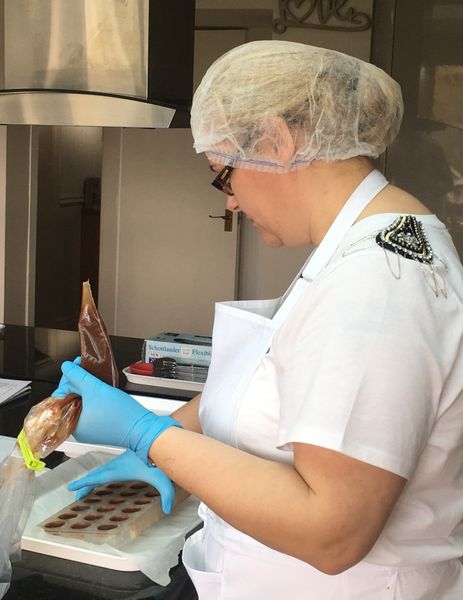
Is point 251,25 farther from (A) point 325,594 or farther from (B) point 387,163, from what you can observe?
(A) point 325,594

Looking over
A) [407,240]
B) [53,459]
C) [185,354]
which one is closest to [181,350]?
[185,354]

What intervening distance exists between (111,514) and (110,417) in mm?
247

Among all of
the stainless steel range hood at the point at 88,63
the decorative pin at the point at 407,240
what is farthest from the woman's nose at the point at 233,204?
the stainless steel range hood at the point at 88,63

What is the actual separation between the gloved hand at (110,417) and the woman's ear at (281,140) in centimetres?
37

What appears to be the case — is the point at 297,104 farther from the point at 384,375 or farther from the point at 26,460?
the point at 26,460

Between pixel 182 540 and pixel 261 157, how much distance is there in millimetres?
610

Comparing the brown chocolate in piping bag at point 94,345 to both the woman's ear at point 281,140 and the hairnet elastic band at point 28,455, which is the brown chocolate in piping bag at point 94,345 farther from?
the woman's ear at point 281,140

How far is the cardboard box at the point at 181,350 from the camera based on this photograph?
86.1 inches

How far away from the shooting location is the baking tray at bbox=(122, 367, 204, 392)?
2.13m

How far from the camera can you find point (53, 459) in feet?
5.19

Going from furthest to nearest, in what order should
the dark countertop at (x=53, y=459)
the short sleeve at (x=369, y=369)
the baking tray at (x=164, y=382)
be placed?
the baking tray at (x=164, y=382), the dark countertop at (x=53, y=459), the short sleeve at (x=369, y=369)

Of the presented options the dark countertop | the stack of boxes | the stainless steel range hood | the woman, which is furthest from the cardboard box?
the woman

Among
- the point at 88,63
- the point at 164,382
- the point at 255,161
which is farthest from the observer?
the point at 164,382

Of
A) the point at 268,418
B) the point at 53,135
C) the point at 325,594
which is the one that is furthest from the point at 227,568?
the point at 53,135
